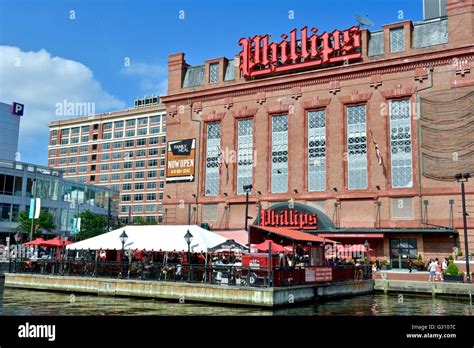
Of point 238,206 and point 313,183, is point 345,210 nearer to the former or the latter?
point 313,183

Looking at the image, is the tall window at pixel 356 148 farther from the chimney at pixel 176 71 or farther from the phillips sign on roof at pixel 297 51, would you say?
the chimney at pixel 176 71

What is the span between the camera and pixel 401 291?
33906mm

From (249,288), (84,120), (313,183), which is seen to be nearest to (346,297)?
(249,288)

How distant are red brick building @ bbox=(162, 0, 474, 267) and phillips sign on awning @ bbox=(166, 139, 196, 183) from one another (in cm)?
62

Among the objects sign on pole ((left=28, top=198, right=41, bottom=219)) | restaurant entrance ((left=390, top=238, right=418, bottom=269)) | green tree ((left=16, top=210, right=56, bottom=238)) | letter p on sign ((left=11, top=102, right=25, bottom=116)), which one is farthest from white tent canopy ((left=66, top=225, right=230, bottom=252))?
letter p on sign ((left=11, top=102, right=25, bottom=116))

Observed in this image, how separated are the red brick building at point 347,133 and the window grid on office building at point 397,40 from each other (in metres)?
0.11

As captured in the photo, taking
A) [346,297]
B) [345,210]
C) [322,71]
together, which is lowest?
[346,297]

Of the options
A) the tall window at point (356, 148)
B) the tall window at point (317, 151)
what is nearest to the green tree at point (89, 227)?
the tall window at point (317, 151)

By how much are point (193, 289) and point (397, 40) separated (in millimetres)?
31682

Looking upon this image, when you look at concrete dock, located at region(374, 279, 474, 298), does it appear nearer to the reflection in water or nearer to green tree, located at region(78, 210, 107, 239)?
the reflection in water

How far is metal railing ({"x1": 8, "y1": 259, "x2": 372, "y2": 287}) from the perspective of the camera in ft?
82.0
